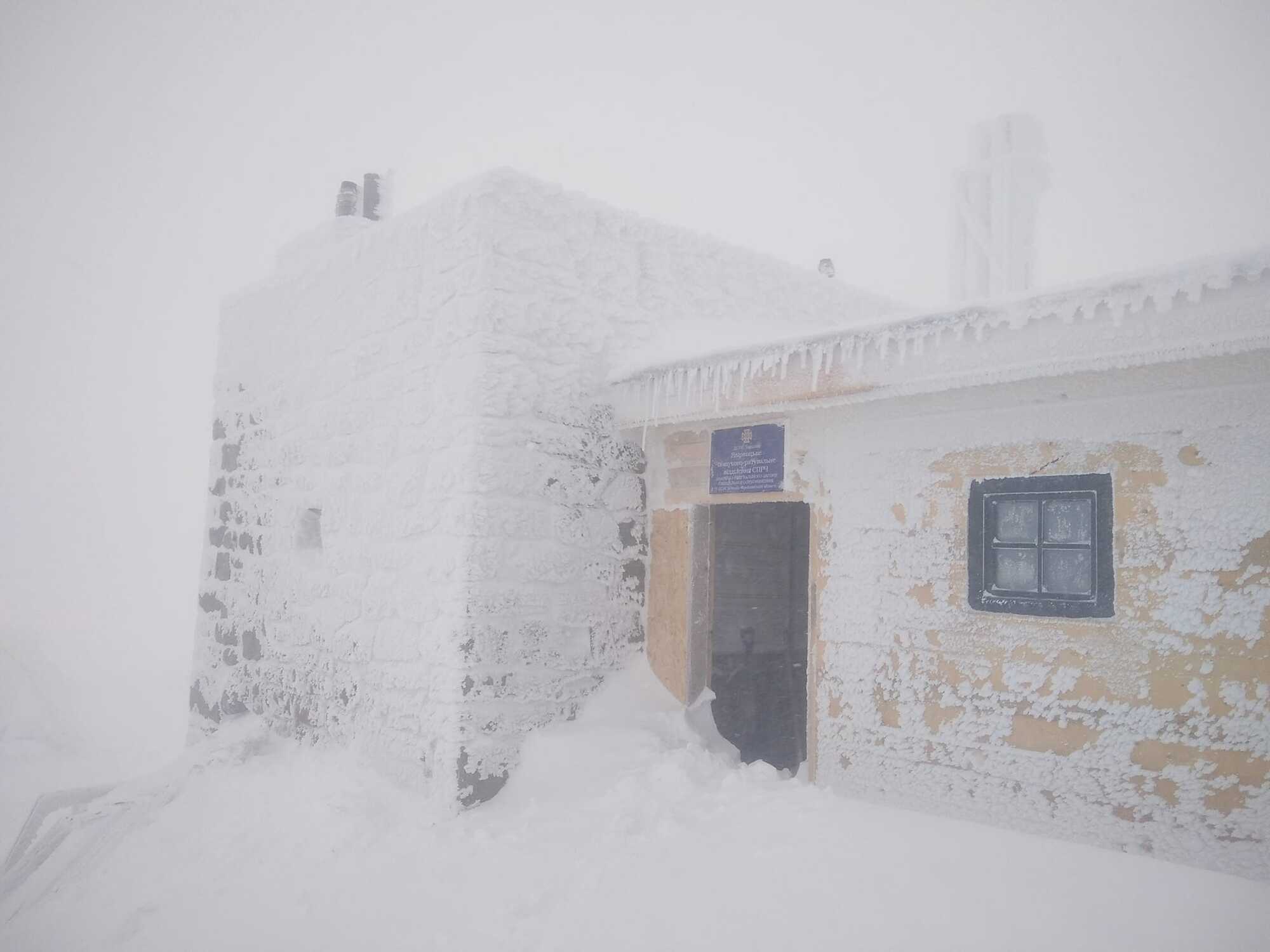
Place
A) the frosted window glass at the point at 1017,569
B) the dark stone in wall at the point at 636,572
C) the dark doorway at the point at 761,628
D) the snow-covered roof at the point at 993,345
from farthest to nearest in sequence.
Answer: the dark doorway at the point at 761,628 → the dark stone in wall at the point at 636,572 → the frosted window glass at the point at 1017,569 → the snow-covered roof at the point at 993,345

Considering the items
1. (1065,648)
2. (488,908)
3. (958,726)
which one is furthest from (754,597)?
(488,908)

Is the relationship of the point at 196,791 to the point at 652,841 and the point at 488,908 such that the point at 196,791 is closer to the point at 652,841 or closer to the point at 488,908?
the point at 488,908

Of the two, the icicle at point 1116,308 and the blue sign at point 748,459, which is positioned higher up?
the icicle at point 1116,308

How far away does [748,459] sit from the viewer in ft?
15.4

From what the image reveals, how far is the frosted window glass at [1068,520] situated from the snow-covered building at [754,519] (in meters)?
0.02

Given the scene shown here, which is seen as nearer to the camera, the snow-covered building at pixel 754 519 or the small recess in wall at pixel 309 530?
the snow-covered building at pixel 754 519

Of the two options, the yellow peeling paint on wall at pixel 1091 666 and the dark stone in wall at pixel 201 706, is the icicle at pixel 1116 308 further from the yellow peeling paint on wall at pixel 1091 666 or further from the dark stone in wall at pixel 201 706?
the dark stone in wall at pixel 201 706

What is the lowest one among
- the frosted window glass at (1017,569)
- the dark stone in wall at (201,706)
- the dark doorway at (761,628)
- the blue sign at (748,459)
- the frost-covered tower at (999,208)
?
the dark stone in wall at (201,706)

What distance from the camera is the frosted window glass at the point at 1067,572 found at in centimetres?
345

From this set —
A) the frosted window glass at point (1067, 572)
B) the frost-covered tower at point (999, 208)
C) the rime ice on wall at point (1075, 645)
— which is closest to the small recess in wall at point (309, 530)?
the rime ice on wall at point (1075, 645)

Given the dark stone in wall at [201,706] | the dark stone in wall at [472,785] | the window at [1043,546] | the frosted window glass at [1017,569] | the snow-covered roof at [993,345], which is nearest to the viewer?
the snow-covered roof at [993,345]

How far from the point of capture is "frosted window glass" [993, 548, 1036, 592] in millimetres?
3594

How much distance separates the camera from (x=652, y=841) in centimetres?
367

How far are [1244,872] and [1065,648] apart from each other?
3.30 feet
